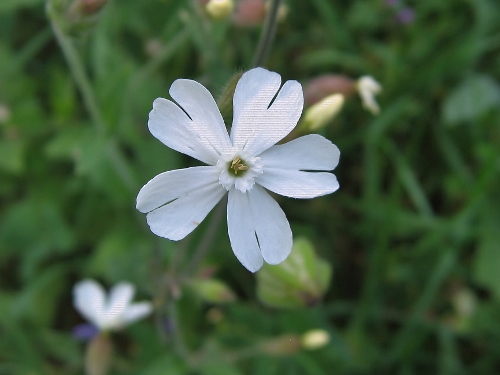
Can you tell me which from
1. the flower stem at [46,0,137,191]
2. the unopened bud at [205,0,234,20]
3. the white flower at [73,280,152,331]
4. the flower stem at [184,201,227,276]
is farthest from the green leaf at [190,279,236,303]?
the unopened bud at [205,0,234,20]

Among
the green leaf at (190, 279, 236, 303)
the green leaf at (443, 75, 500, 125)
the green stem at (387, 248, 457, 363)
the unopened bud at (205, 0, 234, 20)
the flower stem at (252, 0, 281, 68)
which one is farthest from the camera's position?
the green leaf at (443, 75, 500, 125)

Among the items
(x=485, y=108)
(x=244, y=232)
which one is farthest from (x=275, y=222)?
(x=485, y=108)

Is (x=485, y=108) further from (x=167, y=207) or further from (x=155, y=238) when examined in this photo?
(x=167, y=207)

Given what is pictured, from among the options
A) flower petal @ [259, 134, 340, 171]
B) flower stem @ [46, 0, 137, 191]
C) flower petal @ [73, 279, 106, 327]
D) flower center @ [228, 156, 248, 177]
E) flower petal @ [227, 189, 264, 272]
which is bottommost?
flower petal @ [227, 189, 264, 272]

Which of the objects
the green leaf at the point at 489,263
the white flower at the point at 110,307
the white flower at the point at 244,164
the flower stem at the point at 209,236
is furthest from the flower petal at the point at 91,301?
the green leaf at the point at 489,263

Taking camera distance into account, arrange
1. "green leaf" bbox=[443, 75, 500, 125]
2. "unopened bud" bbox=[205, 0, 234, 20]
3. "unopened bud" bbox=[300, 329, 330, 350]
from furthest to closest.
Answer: "green leaf" bbox=[443, 75, 500, 125], "unopened bud" bbox=[300, 329, 330, 350], "unopened bud" bbox=[205, 0, 234, 20]

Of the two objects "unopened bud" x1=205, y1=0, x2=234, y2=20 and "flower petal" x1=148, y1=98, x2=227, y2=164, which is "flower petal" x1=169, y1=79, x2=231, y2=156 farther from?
"unopened bud" x1=205, y1=0, x2=234, y2=20
